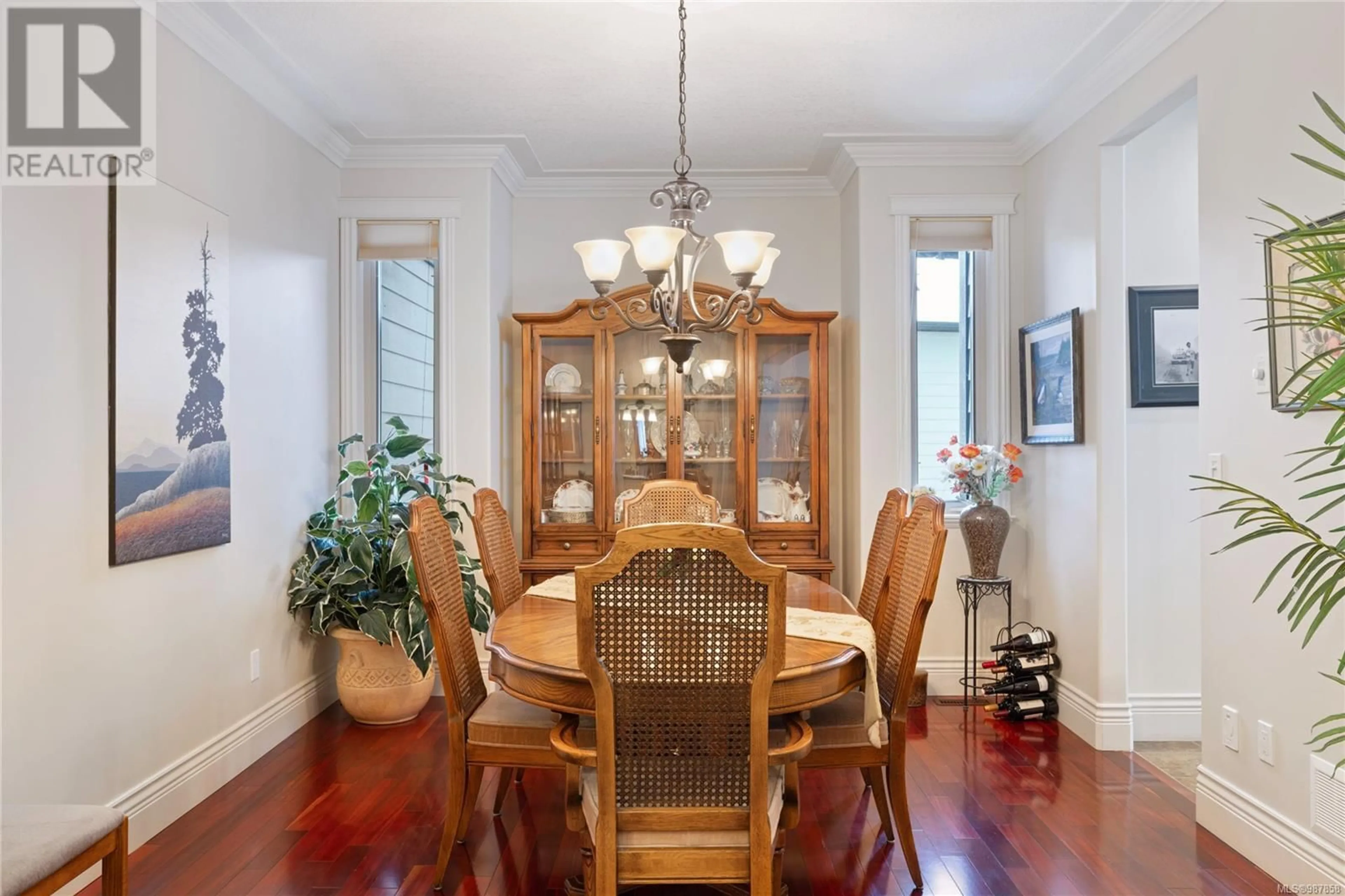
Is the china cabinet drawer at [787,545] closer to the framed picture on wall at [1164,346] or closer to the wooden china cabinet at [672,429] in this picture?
the wooden china cabinet at [672,429]

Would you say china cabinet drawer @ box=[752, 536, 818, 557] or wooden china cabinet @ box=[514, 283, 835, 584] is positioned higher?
wooden china cabinet @ box=[514, 283, 835, 584]

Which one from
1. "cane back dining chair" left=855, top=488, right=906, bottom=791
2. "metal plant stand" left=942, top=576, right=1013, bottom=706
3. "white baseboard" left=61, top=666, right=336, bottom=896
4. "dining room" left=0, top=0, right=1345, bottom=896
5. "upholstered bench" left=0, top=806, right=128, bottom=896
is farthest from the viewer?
"metal plant stand" left=942, top=576, right=1013, bottom=706

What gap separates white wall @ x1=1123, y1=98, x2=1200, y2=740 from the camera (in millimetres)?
3744

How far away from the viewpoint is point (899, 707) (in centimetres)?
250

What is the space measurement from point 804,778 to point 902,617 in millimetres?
1084

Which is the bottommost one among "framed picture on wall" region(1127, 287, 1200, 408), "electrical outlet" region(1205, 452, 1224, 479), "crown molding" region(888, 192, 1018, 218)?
"electrical outlet" region(1205, 452, 1224, 479)

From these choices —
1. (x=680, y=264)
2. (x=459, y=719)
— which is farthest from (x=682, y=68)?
(x=459, y=719)

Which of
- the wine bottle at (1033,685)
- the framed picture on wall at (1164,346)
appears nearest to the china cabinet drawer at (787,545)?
the wine bottle at (1033,685)

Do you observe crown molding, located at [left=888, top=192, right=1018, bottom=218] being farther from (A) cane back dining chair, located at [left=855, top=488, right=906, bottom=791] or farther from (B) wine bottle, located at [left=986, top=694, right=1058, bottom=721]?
(B) wine bottle, located at [left=986, top=694, right=1058, bottom=721]

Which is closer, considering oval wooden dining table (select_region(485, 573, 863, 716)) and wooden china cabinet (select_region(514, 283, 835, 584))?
oval wooden dining table (select_region(485, 573, 863, 716))

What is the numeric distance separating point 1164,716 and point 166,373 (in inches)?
164

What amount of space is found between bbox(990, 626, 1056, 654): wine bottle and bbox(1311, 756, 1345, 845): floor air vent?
1.69m

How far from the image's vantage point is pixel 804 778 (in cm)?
332

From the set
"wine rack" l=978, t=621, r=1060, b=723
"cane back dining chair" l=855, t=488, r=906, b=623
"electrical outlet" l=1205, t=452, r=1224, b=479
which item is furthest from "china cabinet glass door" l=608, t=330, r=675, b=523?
"electrical outlet" l=1205, t=452, r=1224, b=479
